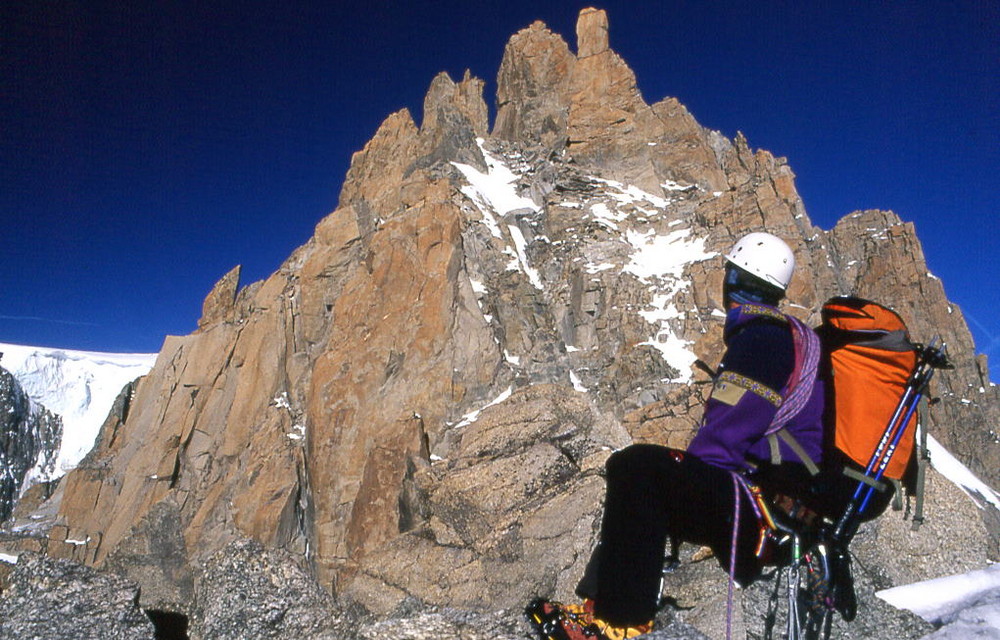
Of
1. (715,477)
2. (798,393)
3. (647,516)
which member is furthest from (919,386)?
(647,516)

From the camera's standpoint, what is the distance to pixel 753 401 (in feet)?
11.0

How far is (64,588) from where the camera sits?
516 centimetres

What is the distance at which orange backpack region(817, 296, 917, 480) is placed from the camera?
11.7 feet

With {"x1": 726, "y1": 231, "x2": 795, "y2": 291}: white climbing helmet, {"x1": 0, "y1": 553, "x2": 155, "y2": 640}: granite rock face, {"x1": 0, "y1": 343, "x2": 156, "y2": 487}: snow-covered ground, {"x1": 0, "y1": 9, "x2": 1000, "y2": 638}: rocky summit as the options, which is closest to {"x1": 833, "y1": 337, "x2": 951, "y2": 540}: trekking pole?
{"x1": 726, "y1": 231, "x2": 795, "y2": 291}: white climbing helmet

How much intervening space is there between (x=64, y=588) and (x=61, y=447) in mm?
103297

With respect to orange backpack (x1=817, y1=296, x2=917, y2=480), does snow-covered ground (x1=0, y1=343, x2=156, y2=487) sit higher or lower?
higher

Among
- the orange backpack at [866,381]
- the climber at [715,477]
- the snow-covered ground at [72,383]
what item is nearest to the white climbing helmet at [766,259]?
the climber at [715,477]

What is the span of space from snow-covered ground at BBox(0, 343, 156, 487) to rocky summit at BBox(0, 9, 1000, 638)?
1634 inches

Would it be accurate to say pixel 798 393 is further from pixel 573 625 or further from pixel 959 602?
pixel 959 602

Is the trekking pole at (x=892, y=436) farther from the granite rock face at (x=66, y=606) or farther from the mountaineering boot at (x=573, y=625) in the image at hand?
the granite rock face at (x=66, y=606)

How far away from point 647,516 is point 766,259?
77.3 inches

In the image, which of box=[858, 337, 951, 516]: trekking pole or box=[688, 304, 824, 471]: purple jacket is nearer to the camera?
box=[688, 304, 824, 471]: purple jacket

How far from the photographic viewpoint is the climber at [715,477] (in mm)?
3359

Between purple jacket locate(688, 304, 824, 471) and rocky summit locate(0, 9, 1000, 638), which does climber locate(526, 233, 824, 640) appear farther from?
rocky summit locate(0, 9, 1000, 638)
